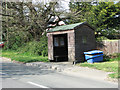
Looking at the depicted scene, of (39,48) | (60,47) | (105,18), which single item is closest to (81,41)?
(60,47)

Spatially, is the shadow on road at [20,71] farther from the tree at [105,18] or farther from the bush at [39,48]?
the tree at [105,18]

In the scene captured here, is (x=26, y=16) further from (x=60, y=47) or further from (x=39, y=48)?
(x=60, y=47)

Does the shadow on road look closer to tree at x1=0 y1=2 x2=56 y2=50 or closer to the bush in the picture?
the bush

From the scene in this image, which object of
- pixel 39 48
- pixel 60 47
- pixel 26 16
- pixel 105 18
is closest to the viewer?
pixel 60 47

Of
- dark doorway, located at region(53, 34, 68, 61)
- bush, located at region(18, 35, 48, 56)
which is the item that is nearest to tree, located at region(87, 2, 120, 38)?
bush, located at region(18, 35, 48, 56)

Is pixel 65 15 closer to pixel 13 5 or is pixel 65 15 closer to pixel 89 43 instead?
pixel 13 5

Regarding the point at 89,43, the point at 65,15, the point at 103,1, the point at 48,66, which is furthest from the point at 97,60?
the point at 103,1

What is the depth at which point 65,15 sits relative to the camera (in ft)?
70.4

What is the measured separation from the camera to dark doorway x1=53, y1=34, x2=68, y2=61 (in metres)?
15.6

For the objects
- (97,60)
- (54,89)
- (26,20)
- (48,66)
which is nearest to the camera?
(54,89)

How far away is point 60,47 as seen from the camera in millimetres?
16000

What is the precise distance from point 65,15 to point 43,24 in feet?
9.44

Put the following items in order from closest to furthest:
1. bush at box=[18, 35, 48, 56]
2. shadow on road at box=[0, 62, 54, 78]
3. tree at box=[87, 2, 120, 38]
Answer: shadow on road at box=[0, 62, 54, 78], bush at box=[18, 35, 48, 56], tree at box=[87, 2, 120, 38]

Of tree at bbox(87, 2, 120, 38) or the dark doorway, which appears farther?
tree at bbox(87, 2, 120, 38)
